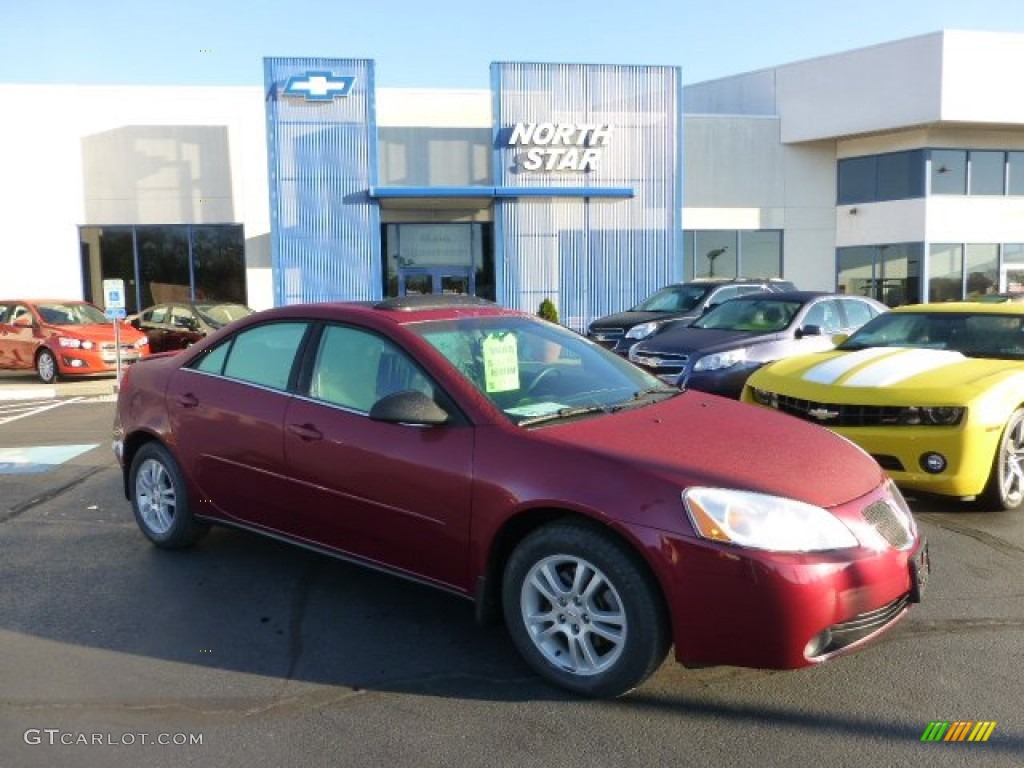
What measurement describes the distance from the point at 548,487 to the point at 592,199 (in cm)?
2013

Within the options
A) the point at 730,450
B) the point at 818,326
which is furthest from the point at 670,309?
the point at 730,450

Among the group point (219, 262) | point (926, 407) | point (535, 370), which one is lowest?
point (926, 407)

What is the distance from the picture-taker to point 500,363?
393 cm

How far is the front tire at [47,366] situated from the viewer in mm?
15023

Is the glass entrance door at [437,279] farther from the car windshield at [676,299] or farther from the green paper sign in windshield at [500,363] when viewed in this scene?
the green paper sign in windshield at [500,363]

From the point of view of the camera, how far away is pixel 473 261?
24.8 metres

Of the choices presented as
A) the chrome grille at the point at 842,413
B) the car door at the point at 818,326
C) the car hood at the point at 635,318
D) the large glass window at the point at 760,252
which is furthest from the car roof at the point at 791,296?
the large glass window at the point at 760,252

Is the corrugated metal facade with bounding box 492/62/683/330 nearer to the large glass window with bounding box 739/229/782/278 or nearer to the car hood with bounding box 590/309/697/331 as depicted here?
the large glass window with bounding box 739/229/782/278

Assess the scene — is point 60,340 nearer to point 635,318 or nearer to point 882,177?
point 635,318

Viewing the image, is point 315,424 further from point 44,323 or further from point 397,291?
point 397,291

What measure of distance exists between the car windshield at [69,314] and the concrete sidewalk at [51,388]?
1.07 metres

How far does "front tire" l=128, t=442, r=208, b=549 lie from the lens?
4836 mm

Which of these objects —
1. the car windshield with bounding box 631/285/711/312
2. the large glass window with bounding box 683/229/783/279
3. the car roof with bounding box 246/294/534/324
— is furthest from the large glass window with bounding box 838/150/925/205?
the car roof with bounding box 246/294/534/324

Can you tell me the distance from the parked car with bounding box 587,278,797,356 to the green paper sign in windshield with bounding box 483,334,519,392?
30.2 ft
